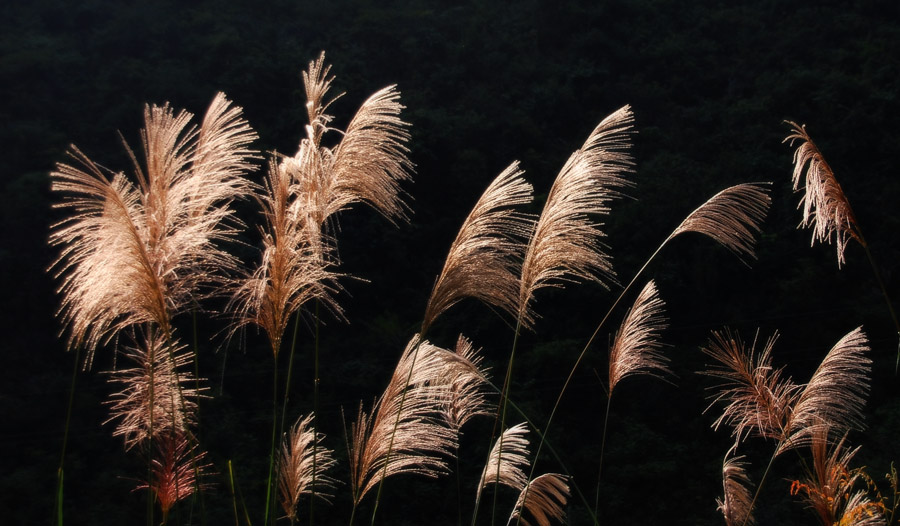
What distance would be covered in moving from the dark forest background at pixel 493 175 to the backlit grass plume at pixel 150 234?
17.7ft

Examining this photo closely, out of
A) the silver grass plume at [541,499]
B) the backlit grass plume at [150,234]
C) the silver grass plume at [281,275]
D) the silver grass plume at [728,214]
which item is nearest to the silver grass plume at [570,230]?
the silver grass plume at [728,214]

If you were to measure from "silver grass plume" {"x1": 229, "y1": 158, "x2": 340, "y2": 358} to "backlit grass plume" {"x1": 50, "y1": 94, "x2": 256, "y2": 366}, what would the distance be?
0.30ft

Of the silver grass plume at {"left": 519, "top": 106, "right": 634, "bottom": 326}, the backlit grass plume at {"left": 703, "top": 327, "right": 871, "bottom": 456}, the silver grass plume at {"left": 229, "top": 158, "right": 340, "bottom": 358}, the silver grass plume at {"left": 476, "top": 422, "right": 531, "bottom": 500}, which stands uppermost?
the silver grass plume at {"left": 519, "top": 106, "right": 634, "bottom": 326}

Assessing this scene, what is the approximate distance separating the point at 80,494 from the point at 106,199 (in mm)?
7337

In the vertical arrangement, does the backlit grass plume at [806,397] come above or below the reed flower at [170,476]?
above

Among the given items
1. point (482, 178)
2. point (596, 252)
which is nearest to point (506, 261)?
point (596, 252)

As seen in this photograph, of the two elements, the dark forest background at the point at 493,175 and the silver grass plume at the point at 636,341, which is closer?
the silver grass plume at the point at 636,341

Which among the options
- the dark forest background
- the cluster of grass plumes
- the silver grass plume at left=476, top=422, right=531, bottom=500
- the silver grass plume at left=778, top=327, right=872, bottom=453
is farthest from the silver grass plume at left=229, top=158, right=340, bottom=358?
the dark forest background

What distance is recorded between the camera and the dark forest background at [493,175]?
8914mm

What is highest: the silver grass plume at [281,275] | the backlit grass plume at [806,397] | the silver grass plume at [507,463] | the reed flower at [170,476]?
the silver grass plume at [281,275]

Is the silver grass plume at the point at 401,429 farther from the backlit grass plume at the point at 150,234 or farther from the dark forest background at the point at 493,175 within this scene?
the dark forest background at the point at 493,175

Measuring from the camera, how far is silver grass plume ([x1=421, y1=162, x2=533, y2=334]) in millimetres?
2170

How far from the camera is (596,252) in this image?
7.46 feet

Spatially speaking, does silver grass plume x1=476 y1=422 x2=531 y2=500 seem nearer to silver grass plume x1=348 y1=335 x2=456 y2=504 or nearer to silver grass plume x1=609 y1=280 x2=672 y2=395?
silver grass plume x1=348 y1=335 x2=456 y2=504
